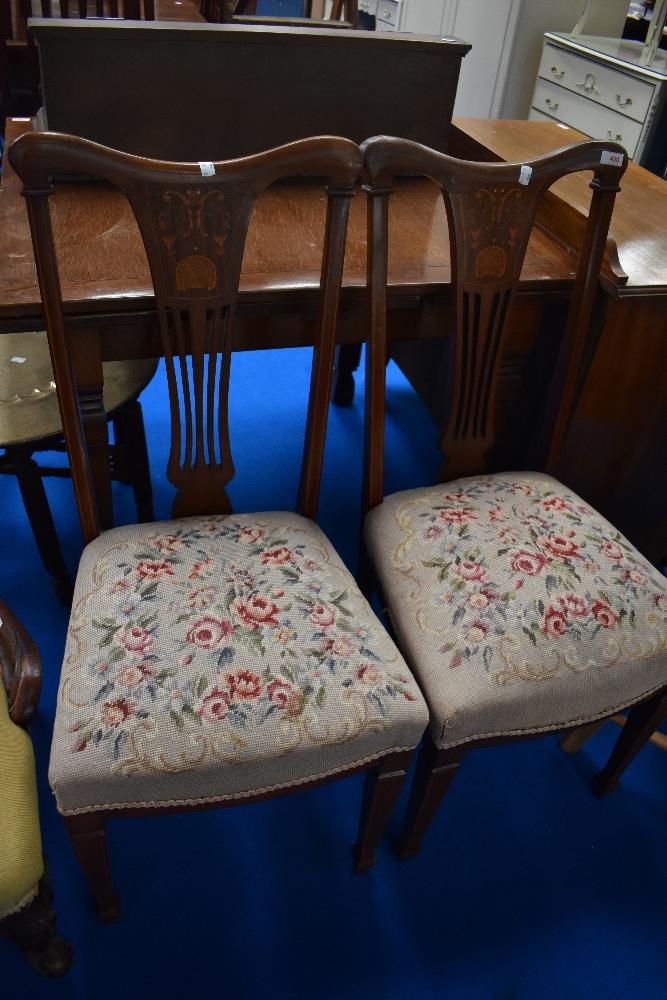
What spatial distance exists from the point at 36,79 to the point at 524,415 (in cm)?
225

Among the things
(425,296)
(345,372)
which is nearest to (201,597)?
(425,296)

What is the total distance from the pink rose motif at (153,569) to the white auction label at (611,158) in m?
0.83

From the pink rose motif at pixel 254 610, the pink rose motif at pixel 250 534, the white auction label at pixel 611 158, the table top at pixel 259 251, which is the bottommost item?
the pink rose motif at pixel 250 534

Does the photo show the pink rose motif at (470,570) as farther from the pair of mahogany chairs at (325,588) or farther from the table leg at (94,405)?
the table leg at (94,405)

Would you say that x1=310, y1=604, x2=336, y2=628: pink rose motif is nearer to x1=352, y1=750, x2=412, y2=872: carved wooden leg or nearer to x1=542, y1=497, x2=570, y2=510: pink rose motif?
x1=352, y1=750, x2=412, y2=872: carved wooden leg

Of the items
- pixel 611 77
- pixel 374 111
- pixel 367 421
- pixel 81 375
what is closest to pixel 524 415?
pixel 367 421

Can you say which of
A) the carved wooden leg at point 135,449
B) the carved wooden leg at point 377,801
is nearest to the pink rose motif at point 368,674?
the carved wooden leg at point 377,801

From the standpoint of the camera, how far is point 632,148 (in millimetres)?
2850

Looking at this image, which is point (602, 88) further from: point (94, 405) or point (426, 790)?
point (426, 790)

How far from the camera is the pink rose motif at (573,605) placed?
93cm

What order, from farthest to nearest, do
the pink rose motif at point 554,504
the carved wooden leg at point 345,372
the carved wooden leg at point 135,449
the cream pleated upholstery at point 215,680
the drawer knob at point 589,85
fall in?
the drawer knob at point 589,85, the carved wooden leg at point 345,372, the carved wooden leg at point 135,449, the pink rose motif at point 554,504, the cream pleated upholstery at point 215,680

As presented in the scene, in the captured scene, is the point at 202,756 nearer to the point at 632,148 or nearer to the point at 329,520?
the point at 329,520

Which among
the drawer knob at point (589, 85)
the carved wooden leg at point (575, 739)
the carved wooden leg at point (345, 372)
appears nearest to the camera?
the carved wooden leg at point (575, 739)

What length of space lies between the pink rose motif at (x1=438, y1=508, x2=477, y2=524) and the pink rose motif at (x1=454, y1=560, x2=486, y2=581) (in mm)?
85
